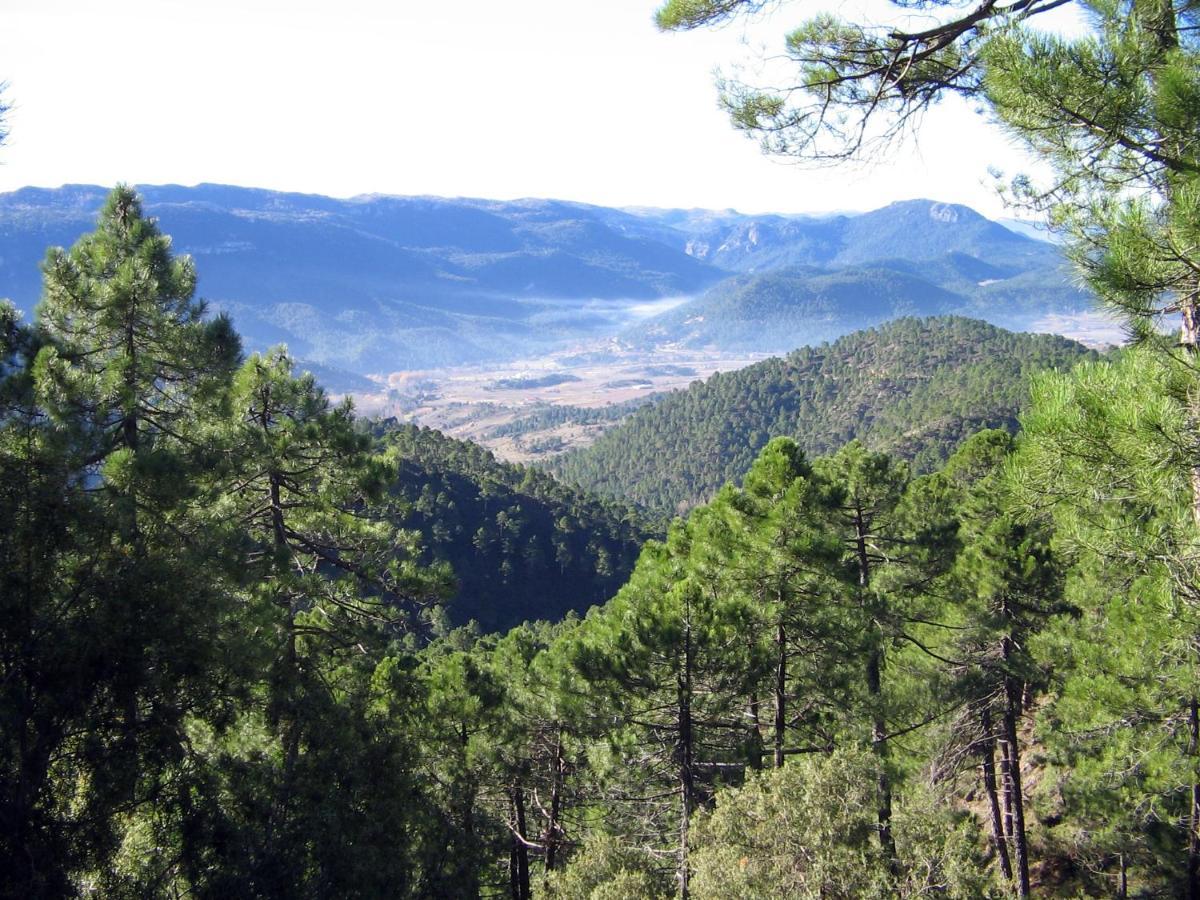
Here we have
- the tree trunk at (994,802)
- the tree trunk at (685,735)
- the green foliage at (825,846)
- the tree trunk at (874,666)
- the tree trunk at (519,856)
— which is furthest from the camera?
the tree trunk at (994,802)

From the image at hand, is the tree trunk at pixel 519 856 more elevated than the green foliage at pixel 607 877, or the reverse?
the green foliage at pixel 607 877

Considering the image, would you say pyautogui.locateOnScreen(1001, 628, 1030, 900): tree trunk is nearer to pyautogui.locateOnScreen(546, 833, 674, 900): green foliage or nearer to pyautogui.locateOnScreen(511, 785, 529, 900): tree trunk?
pyautogui.locateOnScreen(546, 833, 674, 900): green foliage

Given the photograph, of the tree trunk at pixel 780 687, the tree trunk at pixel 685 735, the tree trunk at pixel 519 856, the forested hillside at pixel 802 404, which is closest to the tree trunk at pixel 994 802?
the tree trunk at pixel 780 687

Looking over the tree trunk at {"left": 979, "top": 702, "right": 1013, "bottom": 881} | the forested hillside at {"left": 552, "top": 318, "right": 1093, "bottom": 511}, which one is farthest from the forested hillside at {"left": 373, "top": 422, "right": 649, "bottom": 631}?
the tree trunk at {"left": 979, "top": 702, "right": 1013, "bottom": 881}

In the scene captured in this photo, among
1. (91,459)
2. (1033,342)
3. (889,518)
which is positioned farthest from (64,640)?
(1033,342)

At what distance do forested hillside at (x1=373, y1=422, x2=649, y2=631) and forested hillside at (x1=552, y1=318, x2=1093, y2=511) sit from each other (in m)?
29.8

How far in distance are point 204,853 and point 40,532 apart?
286 cm

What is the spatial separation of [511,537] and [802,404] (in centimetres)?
6339

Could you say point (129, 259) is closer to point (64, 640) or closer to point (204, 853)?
point (64, 640)

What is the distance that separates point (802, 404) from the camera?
373ft

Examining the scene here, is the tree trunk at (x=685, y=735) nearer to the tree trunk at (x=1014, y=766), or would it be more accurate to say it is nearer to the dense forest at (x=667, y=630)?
the dense forest at (x=667, y=630)

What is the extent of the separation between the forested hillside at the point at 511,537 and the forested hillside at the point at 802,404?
97.7 feet

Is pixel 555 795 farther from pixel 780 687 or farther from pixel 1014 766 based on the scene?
pixel 1014 766

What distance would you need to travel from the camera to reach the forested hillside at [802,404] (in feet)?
311
